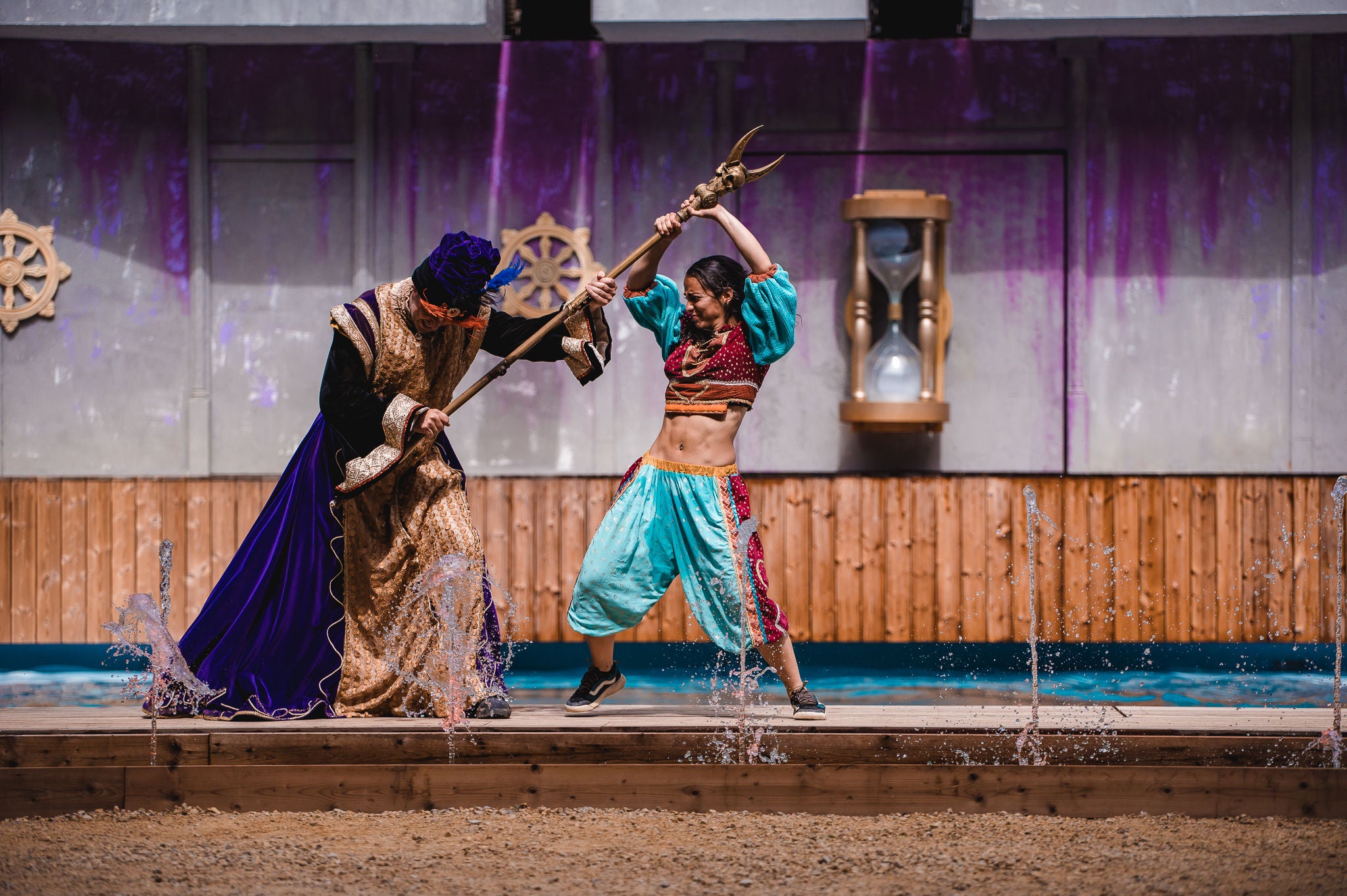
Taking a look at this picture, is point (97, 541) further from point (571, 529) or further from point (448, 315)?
point (448, 315)

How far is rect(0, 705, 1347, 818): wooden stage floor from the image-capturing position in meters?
3.72

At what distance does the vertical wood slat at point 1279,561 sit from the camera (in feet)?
21.1

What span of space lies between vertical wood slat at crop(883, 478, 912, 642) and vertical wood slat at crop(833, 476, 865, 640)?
0.42 feet

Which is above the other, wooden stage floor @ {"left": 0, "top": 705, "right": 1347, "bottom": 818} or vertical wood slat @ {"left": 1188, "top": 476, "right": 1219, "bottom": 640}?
vertical wood slat @ {"left": 1188, "top": 476, "right": 1219, "bottom": 640}

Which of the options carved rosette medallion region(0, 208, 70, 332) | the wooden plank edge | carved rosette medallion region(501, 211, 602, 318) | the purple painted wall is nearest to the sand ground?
the wooden plank edge

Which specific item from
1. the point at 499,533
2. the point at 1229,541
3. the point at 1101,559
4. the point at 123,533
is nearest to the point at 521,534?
the point at 499,533

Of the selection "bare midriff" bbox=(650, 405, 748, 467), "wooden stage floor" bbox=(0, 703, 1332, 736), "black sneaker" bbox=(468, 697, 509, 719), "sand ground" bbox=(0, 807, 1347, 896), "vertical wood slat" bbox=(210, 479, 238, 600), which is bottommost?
"sand ground" bbox=(0, 807, 1347, 896)

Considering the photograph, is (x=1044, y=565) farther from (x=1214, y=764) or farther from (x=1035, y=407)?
(x=1214, y=764)

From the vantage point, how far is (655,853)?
342 cm

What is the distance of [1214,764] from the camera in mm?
3869

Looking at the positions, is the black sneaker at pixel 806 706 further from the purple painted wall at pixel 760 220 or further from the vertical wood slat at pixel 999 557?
Answer: the purple painted wall at pixel 760 220

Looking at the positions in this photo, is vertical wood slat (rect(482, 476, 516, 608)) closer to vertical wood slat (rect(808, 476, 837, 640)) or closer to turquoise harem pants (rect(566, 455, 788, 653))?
vertical wood slat (rect(808, 476, 837, 640))

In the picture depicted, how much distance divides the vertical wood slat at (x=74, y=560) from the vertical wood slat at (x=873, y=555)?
12.1 ft

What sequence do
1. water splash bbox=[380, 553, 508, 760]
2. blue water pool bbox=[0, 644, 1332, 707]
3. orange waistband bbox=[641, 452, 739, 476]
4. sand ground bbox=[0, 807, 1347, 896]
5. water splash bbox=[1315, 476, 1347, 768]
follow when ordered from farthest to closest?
blue water pool bbox=[0, 644, 1332, 707] < orange waistband bbox=[641, 452, 739, 476] < water splash bbox=[380, 553, 508, 760] < water splash bbox=[1315, 476, 1347, 768] < sand ground bbox=[0, 807, 1347, 896]
